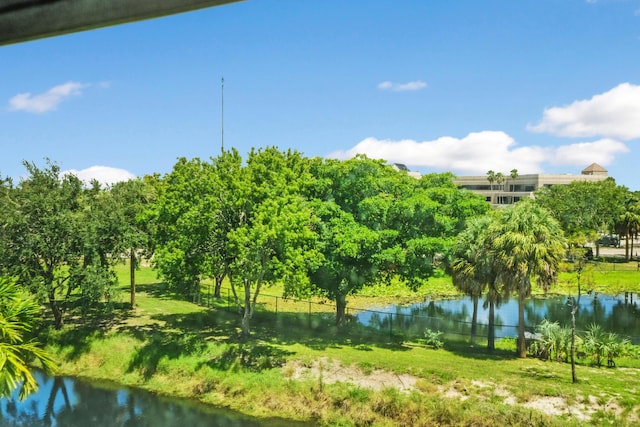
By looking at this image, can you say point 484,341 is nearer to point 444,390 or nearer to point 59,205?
point 444,390

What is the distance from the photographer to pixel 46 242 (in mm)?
25641

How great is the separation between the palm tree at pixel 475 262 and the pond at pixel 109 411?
1052 cm

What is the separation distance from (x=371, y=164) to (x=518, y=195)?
254 ft

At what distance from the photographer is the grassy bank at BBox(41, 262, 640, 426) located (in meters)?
18.5

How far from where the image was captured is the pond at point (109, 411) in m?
19.8

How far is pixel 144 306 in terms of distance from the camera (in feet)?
106

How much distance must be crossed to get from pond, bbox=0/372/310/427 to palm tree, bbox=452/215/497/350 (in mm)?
10518

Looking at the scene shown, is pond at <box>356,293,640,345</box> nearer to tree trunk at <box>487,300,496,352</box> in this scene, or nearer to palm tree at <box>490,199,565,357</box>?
tree trunk at <box>487,300,496,352</box>

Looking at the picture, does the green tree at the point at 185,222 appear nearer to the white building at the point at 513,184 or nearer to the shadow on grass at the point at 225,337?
the shadow on grass at the point at 225,337

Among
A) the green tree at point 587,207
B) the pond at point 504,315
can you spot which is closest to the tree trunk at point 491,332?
the pond at point 504,315

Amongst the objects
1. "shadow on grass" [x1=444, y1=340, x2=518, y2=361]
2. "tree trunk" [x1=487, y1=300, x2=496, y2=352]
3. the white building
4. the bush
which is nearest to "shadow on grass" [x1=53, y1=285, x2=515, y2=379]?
"shadow on grass" [x1=444, y1=340, x2=518, y2=361]

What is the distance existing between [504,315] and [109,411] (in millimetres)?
25019

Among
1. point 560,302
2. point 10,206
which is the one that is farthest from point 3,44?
point 560,302

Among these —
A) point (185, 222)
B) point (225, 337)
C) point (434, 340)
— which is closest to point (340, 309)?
point (434, 340)
